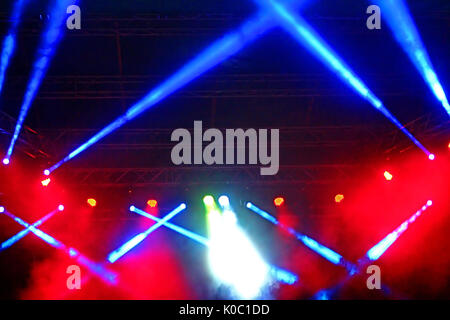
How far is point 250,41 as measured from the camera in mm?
4883

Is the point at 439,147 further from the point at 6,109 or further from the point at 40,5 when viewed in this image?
the point at 6,109

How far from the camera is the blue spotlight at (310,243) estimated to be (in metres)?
7.44

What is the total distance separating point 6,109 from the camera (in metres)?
5.64

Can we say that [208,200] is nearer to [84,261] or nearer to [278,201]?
[278,201]

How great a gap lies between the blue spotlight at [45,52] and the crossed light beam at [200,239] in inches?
100

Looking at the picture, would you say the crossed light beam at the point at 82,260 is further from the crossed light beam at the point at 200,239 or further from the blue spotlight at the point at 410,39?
the blue spotlight at the point at 410,39

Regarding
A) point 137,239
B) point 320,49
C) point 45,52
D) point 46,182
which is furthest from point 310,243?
point 45,52

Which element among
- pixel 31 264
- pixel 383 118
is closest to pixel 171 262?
pixel 31 264

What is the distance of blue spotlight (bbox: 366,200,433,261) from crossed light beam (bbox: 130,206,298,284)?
136 centimetres

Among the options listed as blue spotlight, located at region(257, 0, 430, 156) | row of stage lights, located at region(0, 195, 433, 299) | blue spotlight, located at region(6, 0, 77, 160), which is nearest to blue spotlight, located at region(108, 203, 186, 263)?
row of stage lights, located at region(0, 195, 433, 299)

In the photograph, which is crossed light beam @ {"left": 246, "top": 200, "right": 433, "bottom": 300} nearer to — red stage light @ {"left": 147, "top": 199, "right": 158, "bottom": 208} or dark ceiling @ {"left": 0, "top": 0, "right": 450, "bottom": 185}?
dark ceiling @ {"left": 0, "top": 0, "right": 450, "bottom": 185}

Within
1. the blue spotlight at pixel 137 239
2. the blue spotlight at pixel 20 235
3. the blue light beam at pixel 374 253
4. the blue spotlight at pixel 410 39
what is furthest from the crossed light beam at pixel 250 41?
the blue spotlight at pixel 20 235

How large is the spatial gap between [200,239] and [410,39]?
455 cm

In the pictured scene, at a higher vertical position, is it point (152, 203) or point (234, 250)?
point (152, 203)
